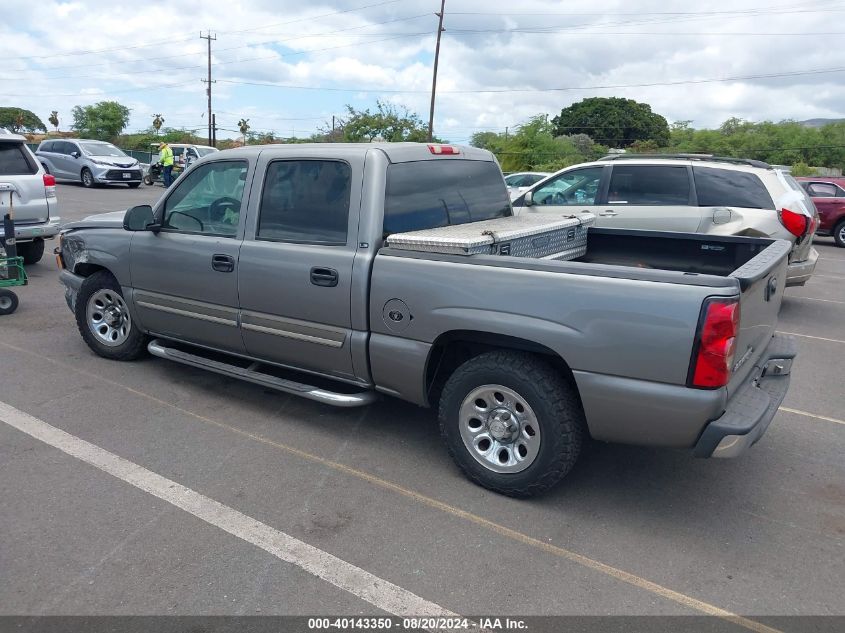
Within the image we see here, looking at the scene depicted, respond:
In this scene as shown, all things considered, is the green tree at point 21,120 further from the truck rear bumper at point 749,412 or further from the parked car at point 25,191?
the truck rear bumper at point 749,412

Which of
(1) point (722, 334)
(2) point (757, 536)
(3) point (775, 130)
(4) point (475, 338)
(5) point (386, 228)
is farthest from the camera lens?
(3) point (775, 130)

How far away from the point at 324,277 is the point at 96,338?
2.79 m

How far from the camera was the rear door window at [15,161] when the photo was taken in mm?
9102

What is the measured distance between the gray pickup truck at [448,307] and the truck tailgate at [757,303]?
2cm

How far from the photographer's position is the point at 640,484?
13.6 feet

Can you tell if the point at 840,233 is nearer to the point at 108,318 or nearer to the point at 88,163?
the point at 108,318

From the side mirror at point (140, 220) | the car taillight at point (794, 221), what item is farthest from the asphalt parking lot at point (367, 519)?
the car taillight at point (794, 221)

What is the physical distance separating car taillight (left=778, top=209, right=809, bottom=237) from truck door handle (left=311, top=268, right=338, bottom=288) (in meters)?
5.94

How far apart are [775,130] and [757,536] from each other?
48.1m

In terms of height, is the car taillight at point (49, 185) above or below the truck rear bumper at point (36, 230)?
above

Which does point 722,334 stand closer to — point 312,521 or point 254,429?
point 312,521

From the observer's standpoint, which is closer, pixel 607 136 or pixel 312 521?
pixel 312 521

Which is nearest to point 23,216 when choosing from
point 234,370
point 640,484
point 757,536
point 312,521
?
point 234,370

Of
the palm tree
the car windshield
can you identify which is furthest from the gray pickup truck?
the palm tree
